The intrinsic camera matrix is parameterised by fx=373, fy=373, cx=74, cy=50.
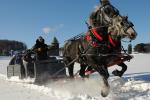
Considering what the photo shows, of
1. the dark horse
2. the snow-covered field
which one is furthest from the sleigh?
the dark horse

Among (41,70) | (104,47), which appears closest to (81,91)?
(104,47)

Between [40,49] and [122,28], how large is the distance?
5.67 metres

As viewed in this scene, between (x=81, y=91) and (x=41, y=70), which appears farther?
(x=41, y=70)

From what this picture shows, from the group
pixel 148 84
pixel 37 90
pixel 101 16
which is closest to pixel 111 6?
pixel 101 16

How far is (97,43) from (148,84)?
5.91 feet

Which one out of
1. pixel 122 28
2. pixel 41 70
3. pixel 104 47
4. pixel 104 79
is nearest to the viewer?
pixel 122 28

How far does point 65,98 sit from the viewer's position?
29.8 ft

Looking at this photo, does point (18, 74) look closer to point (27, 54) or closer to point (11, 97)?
point (27, 54)

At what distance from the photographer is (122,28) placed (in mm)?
9570

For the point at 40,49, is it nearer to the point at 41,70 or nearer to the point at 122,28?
the point at 41,70

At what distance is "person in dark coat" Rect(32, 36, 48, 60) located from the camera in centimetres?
1461

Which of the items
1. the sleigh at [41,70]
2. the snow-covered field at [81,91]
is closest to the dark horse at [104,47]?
the snow-covered field at [81,91]

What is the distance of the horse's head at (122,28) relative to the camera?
9.25 m

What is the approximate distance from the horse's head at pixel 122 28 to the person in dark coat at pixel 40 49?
16.3 feet
